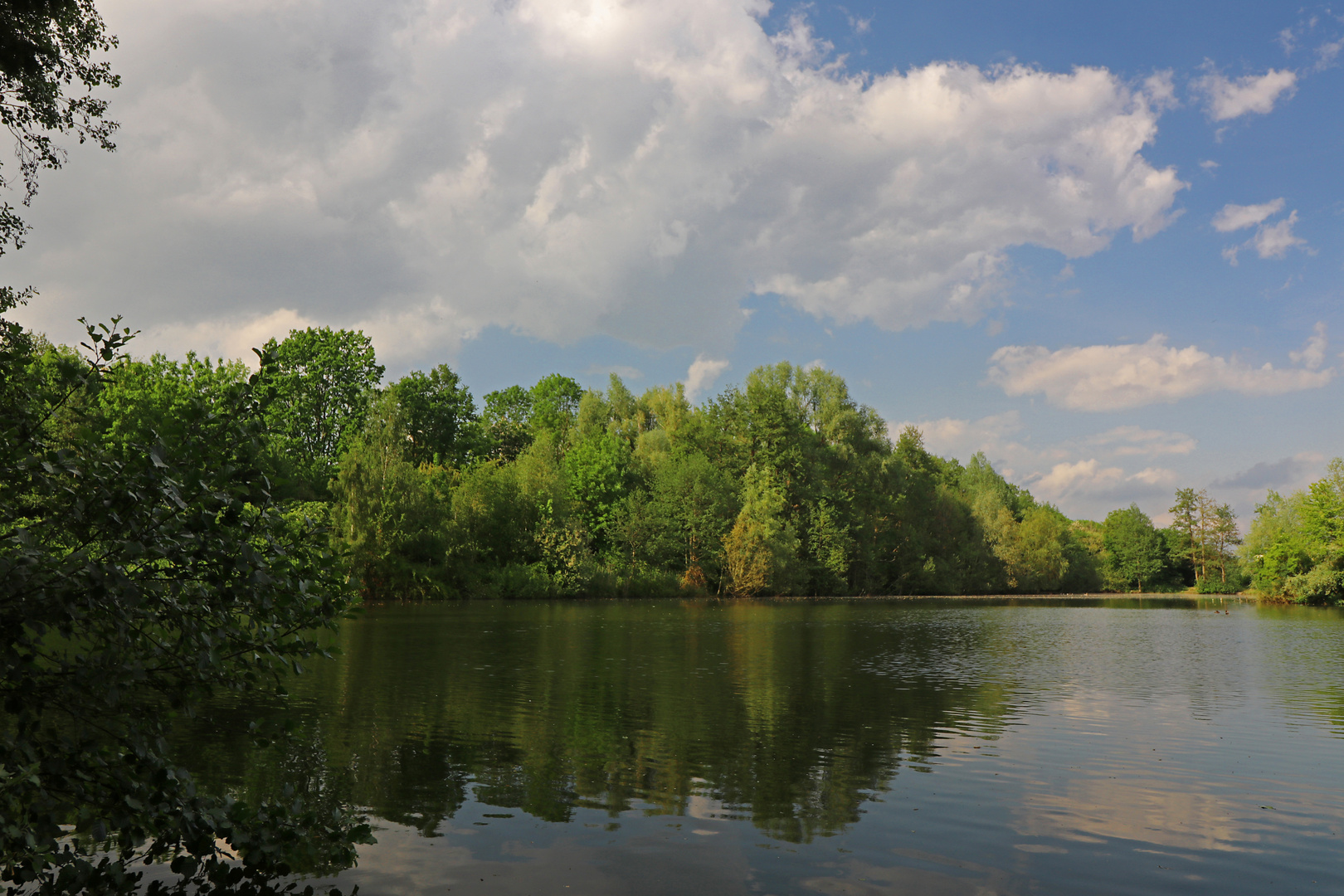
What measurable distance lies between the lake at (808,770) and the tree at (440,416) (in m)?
57.3

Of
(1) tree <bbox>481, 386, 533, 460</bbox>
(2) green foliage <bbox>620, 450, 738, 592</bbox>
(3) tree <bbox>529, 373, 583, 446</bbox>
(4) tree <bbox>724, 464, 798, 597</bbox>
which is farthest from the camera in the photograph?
(3) tree <bbox>529, 373, 583, 446</bbox>

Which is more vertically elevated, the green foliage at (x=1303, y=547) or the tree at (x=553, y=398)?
the tree at (x=553, y=398)

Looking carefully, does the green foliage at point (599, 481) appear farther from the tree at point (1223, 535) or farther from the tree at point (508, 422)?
the tree at point (1223, 535)

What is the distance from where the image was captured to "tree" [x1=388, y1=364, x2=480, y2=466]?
85750 mm

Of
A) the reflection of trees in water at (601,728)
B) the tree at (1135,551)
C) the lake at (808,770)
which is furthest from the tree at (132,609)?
the tree at (1135,551)

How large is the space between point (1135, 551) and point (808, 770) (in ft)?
454

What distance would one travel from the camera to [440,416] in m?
88.6

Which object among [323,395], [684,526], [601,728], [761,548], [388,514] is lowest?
[601,728]

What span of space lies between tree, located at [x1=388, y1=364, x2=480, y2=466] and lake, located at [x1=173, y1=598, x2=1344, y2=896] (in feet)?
188

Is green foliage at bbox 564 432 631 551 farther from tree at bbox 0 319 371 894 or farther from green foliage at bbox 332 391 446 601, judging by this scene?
tree at bbox 0 319 371 894

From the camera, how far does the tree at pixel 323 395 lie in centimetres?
6981

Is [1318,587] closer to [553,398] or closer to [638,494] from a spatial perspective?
[638,494]

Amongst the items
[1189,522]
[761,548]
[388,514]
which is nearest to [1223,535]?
[1189,522]

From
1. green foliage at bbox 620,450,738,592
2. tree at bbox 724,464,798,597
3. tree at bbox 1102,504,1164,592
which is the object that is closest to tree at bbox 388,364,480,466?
green foliage at bbox 620,450,738,592
